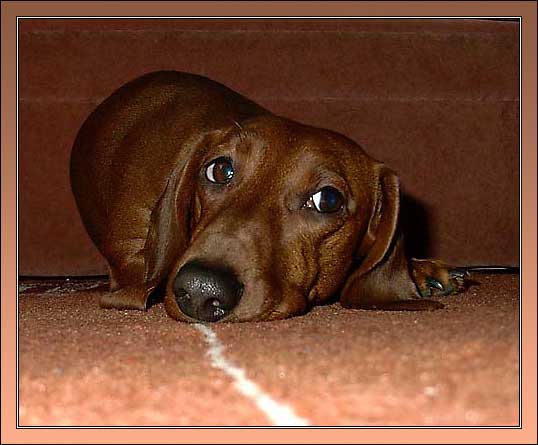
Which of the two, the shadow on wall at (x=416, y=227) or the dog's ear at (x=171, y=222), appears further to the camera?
the shadow on wall at (x=416, y=227)

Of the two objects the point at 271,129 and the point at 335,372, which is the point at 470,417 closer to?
the point at 335,372

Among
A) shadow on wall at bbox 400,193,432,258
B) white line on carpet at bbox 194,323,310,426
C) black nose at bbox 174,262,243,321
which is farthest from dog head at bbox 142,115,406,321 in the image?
→ shadow on wall at bbox 400,193,432,258

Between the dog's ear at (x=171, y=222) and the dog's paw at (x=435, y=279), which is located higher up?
the dog's ear at (x=171, y=222)

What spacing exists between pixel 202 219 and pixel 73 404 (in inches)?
38.5

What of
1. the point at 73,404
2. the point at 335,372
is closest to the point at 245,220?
the point at 335,372

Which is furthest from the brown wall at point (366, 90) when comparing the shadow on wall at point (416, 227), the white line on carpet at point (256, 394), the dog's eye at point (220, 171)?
the white line on carpet at point (256, 394)

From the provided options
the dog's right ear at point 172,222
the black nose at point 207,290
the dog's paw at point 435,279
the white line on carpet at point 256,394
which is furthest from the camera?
the dog's paw at point 435,279

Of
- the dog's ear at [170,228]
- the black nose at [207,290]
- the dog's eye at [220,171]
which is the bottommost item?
the black nose at [207,290]

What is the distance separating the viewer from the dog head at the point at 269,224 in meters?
1.79

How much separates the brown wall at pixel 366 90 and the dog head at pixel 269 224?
117cm

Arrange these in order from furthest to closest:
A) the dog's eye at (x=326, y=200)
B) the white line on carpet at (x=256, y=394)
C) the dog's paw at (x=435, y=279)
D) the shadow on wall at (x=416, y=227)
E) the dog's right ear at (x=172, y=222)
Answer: the shadow on wall at (x=416, y=227) < the dog's paw at (x=435, y=279) < the dog's right ear at (x=172, y=222) < the dog's eye at (x=326, y=200) < the white line on carpet at (x=256, y=394)

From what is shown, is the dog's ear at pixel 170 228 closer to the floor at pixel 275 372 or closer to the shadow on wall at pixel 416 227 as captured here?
the floor at pixel 275 372

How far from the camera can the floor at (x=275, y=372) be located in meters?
1.10

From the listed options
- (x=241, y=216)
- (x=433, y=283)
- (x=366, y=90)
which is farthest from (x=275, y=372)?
(x=366, y=90)
